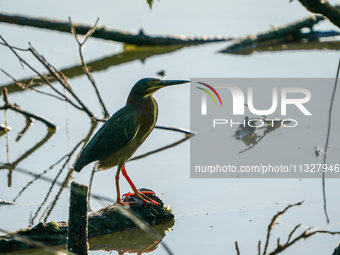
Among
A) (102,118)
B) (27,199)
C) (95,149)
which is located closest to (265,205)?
(95,149)

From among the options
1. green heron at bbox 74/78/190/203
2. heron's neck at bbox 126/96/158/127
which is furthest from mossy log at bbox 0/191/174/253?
heron's neck at bbox 126/96/158/127

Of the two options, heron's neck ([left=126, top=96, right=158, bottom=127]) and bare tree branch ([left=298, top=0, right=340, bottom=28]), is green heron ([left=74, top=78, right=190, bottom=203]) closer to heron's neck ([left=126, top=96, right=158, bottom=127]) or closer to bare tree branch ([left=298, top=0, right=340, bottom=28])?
heron's neck ([left=126, top=96, right=158, bottom=127])

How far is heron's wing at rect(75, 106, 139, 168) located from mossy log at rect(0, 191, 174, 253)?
0.51 meters

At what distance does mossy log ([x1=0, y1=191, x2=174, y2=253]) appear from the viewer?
4.74 m

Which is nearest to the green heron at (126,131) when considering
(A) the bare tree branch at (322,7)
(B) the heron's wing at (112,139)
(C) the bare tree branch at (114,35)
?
(B) the heron's wing at (112,139)

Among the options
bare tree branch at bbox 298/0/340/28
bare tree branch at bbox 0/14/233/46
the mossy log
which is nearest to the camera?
bare tree branch at bbox 298/0/340/28

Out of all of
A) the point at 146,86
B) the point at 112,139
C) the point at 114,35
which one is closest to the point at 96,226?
the point at 112,139

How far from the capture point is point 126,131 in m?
4.98

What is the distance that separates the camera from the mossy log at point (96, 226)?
4.74 meters

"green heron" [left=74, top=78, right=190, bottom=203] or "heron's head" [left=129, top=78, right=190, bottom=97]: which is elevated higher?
"heron's head" [left=129, top=78, right=190, bottom=97]

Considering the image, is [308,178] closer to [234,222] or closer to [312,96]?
[234,222]

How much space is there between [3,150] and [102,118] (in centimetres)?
159

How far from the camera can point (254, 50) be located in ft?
41.2

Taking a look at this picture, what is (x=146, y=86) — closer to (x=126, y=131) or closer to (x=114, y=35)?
(x=126, y=131)
